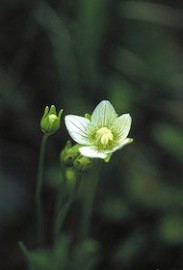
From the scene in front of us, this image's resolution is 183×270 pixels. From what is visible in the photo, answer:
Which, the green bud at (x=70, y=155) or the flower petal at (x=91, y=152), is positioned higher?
the green bud at (x=70, y=155)

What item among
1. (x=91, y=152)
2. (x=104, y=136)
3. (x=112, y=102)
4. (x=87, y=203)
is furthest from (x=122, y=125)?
(x=112, y=102)

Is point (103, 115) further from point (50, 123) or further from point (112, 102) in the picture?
point (112, 102)

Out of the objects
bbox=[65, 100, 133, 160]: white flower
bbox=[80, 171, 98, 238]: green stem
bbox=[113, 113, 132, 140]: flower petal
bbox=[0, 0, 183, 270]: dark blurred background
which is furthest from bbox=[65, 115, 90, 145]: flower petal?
bbox=[0, 0, 183, 270]: dark blurred background

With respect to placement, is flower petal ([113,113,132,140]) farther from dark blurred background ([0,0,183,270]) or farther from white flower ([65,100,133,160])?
dark blurred background ([0,0,183,270])

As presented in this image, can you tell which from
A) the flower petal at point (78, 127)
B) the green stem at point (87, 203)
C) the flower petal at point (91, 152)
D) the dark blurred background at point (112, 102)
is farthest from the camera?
the dark blurred background at point (112, 102)

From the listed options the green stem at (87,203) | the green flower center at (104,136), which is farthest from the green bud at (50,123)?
the green stem at (87,203)

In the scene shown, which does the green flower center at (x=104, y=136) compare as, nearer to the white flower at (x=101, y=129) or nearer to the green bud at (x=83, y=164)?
the white flower at (x=101, y=129)

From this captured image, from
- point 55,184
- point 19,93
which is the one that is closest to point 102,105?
point 55,184

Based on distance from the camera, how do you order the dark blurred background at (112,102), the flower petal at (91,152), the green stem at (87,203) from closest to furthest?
the flower petal at (91,152), the green stem at (87,203), the dark blurred background at (112,102)
